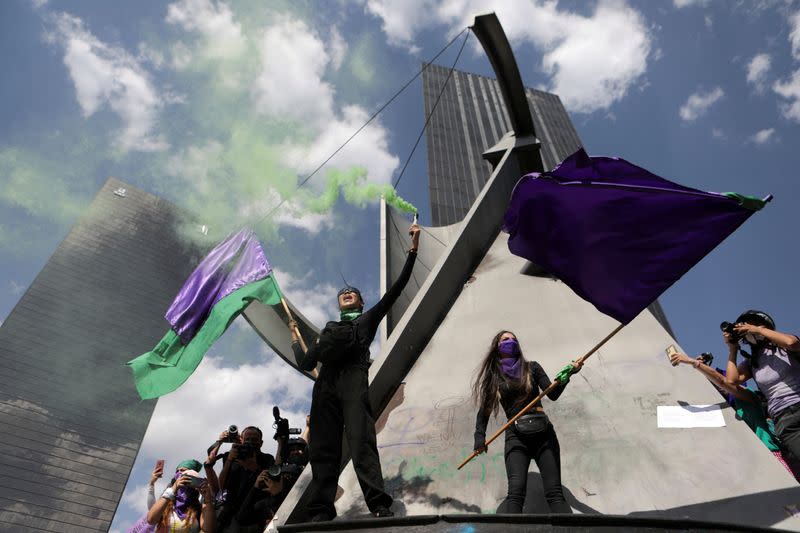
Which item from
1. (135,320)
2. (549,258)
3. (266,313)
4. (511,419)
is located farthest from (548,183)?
(135,320)

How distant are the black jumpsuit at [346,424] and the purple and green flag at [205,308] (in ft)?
8.63

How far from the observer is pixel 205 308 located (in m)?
6.64

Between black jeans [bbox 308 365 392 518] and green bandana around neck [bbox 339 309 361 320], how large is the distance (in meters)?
0.52

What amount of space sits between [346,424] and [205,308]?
3.79 m

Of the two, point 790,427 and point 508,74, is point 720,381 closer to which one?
point 790,427

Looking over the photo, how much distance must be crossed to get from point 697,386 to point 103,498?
96012 mm

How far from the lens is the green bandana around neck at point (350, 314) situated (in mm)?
4266

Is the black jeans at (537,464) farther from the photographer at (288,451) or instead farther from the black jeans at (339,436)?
the photographer at (288,451)

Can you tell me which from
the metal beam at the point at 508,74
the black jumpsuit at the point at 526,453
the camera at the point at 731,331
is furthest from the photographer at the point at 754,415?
the metal beam at the point at 508,74

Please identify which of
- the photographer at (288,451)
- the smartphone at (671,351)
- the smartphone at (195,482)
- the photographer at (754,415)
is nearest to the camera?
the photographer at (754,415)

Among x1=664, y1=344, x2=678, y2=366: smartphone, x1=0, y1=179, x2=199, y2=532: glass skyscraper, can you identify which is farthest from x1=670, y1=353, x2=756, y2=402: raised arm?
x1=0, y1=179, x2=199, y2=532: glass skyscraper

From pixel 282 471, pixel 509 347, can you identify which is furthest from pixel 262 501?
pixel 509 347

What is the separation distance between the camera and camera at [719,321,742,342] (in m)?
4.11

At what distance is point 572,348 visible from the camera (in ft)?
18.9
